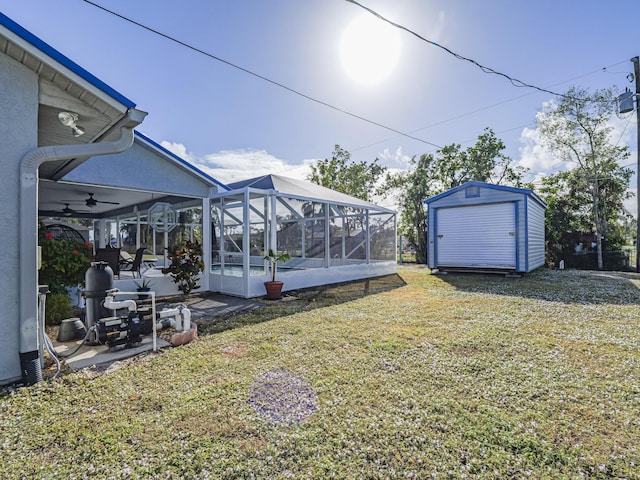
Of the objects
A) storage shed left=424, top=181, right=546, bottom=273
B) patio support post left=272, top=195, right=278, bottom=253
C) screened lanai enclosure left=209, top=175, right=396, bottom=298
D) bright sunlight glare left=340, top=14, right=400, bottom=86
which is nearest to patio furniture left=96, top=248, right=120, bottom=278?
screened lanai enclosure left=209, top=175, right=396, bottom=298

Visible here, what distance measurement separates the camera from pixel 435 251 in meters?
11.3

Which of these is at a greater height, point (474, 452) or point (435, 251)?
point (435, 251)

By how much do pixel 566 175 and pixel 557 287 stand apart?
9883 millimetres

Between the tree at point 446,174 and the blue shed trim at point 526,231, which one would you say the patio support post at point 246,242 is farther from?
the tree at point 446,174

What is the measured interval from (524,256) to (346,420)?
9.45 metres

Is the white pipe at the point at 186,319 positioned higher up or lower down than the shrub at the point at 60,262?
lower down

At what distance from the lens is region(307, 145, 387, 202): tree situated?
765 inches

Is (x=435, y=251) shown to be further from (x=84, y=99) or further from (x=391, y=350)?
(x=84, y=99)

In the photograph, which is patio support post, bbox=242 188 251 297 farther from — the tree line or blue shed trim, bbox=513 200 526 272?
the tree line

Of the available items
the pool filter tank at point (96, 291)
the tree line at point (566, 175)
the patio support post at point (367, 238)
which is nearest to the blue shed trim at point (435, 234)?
the patio support post at point (367, 238)

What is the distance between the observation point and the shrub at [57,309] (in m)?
4.73

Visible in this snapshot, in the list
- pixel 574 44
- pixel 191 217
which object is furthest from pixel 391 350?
pixel 574 44

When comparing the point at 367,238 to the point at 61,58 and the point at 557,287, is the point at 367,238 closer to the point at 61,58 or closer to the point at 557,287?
the point at 557,287

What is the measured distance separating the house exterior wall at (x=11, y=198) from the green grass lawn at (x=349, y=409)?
0.40 m
